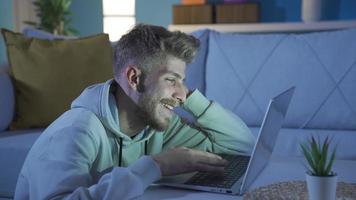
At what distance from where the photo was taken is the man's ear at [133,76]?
4.17 feet

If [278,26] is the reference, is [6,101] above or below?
below

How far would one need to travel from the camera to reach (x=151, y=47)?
4.18ft

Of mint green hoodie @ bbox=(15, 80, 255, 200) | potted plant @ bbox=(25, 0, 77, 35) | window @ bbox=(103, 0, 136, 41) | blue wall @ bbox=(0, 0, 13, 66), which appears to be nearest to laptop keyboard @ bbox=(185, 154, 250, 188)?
mint green hoodie @ bbox=(15, 80, 255, 200)

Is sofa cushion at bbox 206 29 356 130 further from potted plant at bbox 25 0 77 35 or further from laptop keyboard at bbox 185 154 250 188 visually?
potted plant at bbox 25 0 77 35

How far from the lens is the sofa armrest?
92.4 inches

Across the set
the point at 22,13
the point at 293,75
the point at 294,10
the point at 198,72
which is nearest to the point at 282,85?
the point at 293,75

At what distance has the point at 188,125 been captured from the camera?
1.52 meters

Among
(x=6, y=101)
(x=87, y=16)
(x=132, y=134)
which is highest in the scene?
(x=87, y=16)

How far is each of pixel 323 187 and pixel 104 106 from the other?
561 millimetres

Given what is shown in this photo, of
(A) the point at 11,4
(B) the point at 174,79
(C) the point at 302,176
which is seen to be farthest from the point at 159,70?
(A) the point at 11,4

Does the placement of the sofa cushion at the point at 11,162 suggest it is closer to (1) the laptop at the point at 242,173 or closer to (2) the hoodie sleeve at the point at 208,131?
(2) the hoodie sleeve at the point at 208,131

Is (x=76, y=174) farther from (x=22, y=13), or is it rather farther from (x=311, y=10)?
(x=22, y=13)

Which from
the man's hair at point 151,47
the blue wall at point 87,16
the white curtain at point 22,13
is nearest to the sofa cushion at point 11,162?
the man's hair at point 151,47

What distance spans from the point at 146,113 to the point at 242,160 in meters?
0.29
